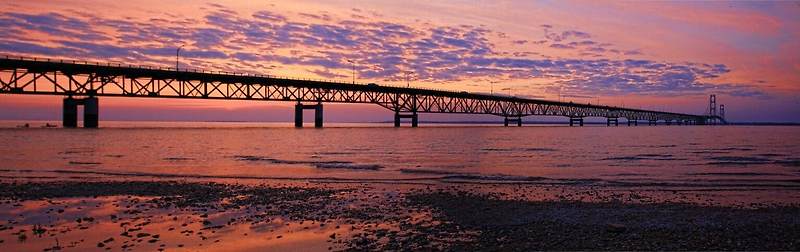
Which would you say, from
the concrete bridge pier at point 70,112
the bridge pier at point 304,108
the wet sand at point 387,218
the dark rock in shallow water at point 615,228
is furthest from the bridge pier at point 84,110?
the dark rock in shallow water at point 615,228

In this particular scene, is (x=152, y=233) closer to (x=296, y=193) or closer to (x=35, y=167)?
(x=296, y=193)

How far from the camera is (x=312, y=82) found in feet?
434

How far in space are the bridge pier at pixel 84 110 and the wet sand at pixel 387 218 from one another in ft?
290

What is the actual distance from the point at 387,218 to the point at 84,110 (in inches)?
4056

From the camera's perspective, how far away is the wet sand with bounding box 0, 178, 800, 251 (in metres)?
10.2

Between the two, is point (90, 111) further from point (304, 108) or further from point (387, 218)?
point (387, 218)

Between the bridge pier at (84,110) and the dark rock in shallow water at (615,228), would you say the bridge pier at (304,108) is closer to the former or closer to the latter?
the bridge pier at (84,110)

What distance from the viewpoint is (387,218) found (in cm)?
1280

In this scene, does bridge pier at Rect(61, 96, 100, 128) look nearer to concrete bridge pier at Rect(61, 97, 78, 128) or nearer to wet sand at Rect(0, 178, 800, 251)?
concrete bridge pier at Rect(61, 97, 78, 128)

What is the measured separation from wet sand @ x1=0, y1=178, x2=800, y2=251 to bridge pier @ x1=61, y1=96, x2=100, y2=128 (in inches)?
3483

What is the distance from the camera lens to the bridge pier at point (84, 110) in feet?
321

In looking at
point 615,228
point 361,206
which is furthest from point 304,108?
point 615,228

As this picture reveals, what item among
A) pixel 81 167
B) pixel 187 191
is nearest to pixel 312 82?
pixel 81 167

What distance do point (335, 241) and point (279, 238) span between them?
114 cm
